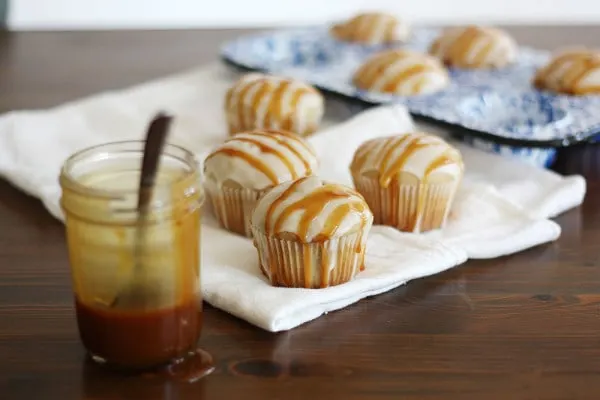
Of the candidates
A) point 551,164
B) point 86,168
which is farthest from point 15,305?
point 551,164

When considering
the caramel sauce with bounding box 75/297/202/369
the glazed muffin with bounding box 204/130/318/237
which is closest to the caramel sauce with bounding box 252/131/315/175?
the glazed muffin with bounding box 204/130/318/237

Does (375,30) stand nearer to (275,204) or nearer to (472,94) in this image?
(472,94)

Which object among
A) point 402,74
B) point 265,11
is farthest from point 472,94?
point 265,11

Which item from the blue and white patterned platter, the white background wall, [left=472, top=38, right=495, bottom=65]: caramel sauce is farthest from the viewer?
the white background wall

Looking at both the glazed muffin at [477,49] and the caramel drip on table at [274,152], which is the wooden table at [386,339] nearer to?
the caramel drip on table at [274,152]

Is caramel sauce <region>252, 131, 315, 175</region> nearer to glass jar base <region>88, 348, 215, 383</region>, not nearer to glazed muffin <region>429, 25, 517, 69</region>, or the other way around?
glass jar base <region>88, 348, 215, 383</region>

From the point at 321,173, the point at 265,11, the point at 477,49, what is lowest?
the point at 265,11
